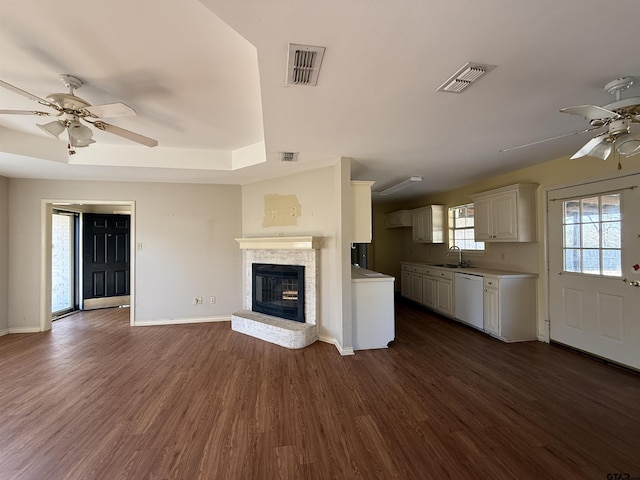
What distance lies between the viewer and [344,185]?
141 inches

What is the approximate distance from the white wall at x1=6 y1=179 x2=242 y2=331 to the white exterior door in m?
4.85

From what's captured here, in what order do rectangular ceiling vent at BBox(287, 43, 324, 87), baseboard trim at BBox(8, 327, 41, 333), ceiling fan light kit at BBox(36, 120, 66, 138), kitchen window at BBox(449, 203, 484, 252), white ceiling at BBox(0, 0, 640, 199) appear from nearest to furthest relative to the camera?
white ceiling at BBox(0, 0, 640, 199) < rectangular ceiling vent at BBox(287, 43, 324, 87) < ceiling fan light kit at BBox(36, 120, 66, 138) < baseboard trim at BBox(8, 327, 41, 333) < kitchen window at BBox(449, 203, 484, 252)

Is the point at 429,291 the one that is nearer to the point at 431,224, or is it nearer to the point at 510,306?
the point at 431,224

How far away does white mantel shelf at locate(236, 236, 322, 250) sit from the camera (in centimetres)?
383

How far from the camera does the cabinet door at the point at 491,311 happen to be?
3971 mm

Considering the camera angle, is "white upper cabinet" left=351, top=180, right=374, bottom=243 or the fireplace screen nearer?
"white upper cabinet" left=351, top=180, right=374, bottom=243

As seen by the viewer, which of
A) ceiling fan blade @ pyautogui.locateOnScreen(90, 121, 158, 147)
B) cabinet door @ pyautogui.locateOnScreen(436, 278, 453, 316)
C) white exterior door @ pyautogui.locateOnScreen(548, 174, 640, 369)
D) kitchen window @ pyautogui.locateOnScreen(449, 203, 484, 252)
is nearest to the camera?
ceiling fan blade @ pyautogui.locateOnScreen(90, 121, 158, 147)

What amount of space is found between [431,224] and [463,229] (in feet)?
2.14

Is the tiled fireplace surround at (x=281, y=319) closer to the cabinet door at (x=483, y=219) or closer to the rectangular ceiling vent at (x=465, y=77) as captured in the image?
the rectangular ceiling vent at (x=465, y=77)

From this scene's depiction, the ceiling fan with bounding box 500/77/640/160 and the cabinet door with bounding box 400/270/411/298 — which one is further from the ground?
the ceiling fan with bounding box 500/77/640/160

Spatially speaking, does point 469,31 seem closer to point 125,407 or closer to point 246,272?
point 125,407

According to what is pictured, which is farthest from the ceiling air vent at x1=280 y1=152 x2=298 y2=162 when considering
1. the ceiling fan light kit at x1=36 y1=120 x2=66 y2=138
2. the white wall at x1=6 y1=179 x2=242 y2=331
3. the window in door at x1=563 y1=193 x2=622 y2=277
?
the window in door at x1=563 y1=193 x2=622 y2=277

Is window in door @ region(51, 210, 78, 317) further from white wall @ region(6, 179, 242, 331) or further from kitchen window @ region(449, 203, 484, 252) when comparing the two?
kitchen window @ region(449, 203, 484, 252)

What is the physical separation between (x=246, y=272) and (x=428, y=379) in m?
3.25
